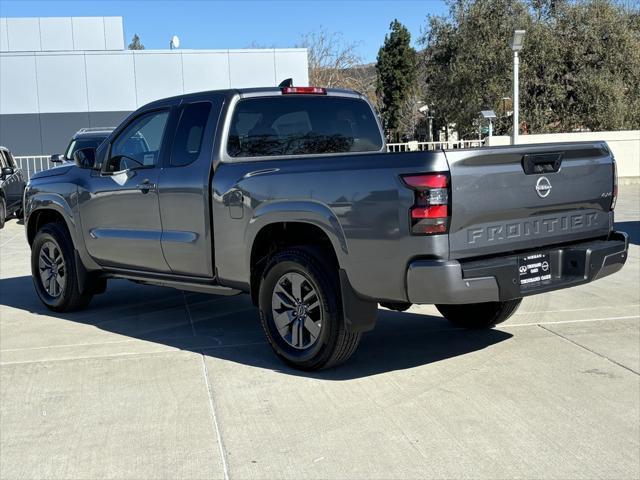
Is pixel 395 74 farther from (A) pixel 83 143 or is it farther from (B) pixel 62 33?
(A) pixel 83 143

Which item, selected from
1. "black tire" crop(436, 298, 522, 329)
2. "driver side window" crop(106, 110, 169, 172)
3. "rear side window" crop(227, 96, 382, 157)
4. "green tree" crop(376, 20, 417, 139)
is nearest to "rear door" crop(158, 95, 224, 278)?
"rear side window" crop(227, 96, 382, 157)

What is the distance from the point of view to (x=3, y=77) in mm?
28656

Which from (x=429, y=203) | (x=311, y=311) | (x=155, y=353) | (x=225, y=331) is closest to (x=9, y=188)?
(x=225, y=331)

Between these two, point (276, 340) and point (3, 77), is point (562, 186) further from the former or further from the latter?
point (3, 77)

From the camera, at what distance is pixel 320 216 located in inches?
199

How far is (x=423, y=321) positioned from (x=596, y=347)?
63.2 inches

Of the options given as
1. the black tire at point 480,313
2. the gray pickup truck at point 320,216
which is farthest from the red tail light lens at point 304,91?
the black tire at point 480,313

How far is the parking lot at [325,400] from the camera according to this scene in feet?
13.1

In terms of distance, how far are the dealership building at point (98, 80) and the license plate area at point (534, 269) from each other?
24.8 meters

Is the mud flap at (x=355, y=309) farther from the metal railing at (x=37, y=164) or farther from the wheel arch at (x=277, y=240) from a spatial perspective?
the metal railing at (x=37, y=164)

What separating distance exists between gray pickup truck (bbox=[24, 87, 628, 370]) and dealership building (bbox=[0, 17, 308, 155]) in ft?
73.9

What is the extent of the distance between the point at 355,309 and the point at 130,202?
2.58 metres

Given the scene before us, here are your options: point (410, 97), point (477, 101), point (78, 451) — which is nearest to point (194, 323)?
point (78, 451)

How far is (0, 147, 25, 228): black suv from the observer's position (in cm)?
1712
